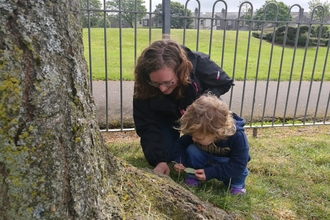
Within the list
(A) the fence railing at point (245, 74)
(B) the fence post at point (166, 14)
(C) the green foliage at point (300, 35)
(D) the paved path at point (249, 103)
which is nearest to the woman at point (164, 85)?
(A) the fence railing at point (245, 74)

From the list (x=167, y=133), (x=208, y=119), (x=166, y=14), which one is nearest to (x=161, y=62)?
(x=208, y=119)

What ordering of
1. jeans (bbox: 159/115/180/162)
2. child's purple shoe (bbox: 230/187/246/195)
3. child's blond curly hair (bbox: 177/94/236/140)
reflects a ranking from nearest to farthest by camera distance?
child's blond curly hair (bbox: 177/94/236/140), child's purple shoe (bbox: 230/187/246/195), jeans (bbox: 159/115/180/162)

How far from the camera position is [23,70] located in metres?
0.91

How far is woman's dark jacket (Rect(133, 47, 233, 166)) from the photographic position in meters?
2.51

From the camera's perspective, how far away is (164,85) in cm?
222

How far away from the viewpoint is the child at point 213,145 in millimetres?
2047

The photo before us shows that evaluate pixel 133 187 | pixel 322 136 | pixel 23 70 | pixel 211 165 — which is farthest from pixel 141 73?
pixel 322 136

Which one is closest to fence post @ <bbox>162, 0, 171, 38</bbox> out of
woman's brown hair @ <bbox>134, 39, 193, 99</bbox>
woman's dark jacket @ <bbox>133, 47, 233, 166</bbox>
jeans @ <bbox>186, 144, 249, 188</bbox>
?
woman's dark jacket @ <bbox>133, 47, 233, 166</bbox>

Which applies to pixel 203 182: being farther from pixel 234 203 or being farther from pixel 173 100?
pixel 173 100

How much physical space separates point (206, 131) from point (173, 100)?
65 cm

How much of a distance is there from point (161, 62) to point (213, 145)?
76cm

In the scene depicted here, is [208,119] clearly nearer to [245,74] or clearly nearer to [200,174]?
[200,174]

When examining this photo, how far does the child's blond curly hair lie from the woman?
0.30 meters

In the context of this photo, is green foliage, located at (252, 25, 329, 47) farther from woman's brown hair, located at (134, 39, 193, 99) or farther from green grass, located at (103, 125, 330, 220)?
woman's brown hair, located at (134, 39, 193, 99)
